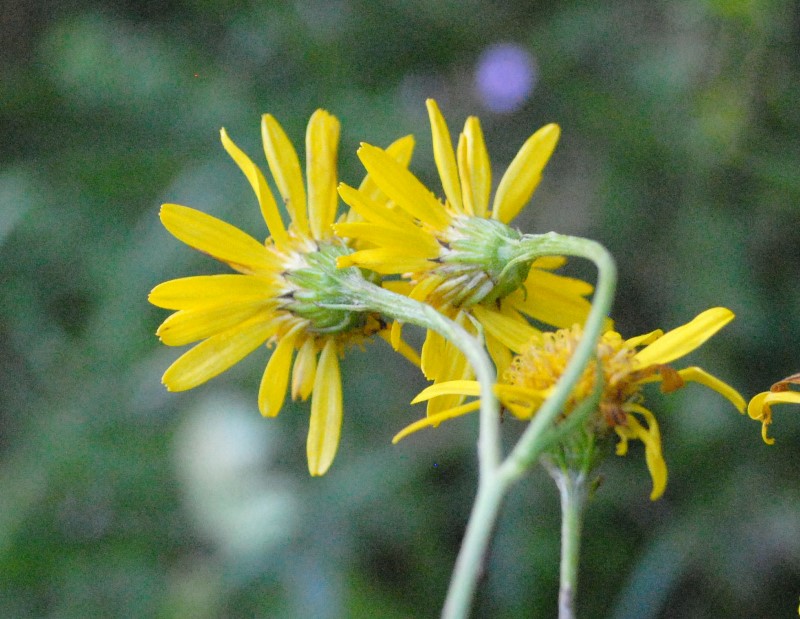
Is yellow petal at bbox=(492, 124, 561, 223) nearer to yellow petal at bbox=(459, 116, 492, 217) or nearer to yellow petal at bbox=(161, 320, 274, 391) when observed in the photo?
yellow petal at bbox=(459, 116, 492, 217)

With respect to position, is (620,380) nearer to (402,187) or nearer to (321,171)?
(402,187)

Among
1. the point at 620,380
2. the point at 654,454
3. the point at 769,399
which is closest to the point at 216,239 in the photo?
the point at 620,380

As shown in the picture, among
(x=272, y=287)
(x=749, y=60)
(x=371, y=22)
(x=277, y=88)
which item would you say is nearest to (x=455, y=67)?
(x=371, y=22)

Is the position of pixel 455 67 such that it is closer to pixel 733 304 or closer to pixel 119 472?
pixel 733 304

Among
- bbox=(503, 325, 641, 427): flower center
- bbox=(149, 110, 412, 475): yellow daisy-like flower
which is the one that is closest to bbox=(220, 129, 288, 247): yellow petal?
bbox=(149, 110, 412, 475): yellow daisy-like flower

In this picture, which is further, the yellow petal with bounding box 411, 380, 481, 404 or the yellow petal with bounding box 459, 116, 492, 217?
the yellow petal with bounding box 459, 116, 492, 217

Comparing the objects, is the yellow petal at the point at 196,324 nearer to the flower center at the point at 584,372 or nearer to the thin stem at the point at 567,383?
the flower center at the point at 584,372
